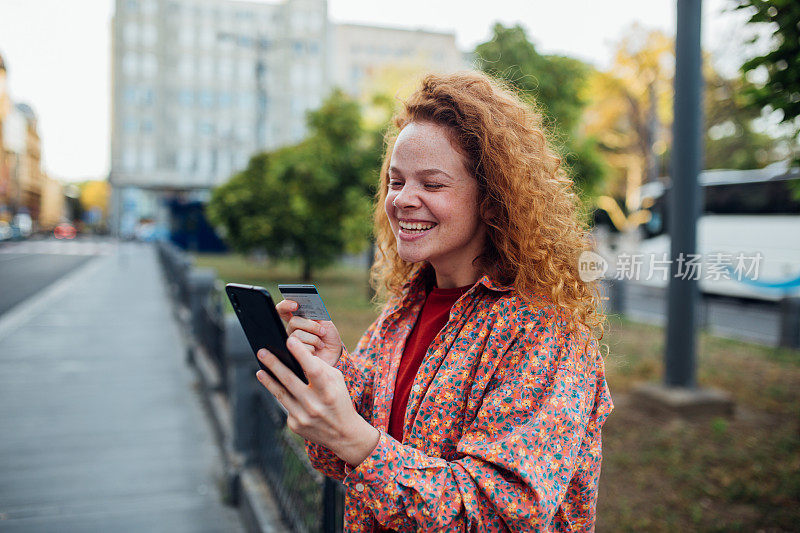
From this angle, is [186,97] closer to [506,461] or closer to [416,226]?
[416,226]

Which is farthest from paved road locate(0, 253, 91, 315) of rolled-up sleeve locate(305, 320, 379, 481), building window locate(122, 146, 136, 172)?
building window locate(122, 146, 136, 172)

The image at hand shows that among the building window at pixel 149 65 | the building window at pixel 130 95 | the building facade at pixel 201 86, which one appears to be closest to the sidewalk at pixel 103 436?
the building facade at pixel 201 86

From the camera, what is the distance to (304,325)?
58.2 inches

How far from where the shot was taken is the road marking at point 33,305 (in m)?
10.9

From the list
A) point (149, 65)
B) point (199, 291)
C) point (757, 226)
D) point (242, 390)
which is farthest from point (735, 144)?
point (149, 65)

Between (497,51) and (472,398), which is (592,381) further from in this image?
(497,51)

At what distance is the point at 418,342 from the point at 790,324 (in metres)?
10.1

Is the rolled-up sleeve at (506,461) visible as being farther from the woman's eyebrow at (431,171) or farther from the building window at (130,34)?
the building window at (130,34)

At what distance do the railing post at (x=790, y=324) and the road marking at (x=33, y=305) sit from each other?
11885mm

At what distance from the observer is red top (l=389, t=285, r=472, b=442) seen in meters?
1.41

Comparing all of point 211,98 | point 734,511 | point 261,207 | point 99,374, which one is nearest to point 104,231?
point 211,98

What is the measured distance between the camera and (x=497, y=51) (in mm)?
9211

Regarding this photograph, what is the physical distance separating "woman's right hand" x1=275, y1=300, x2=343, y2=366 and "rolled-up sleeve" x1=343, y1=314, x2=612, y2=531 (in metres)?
0.38

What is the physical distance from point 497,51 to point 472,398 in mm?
8741
